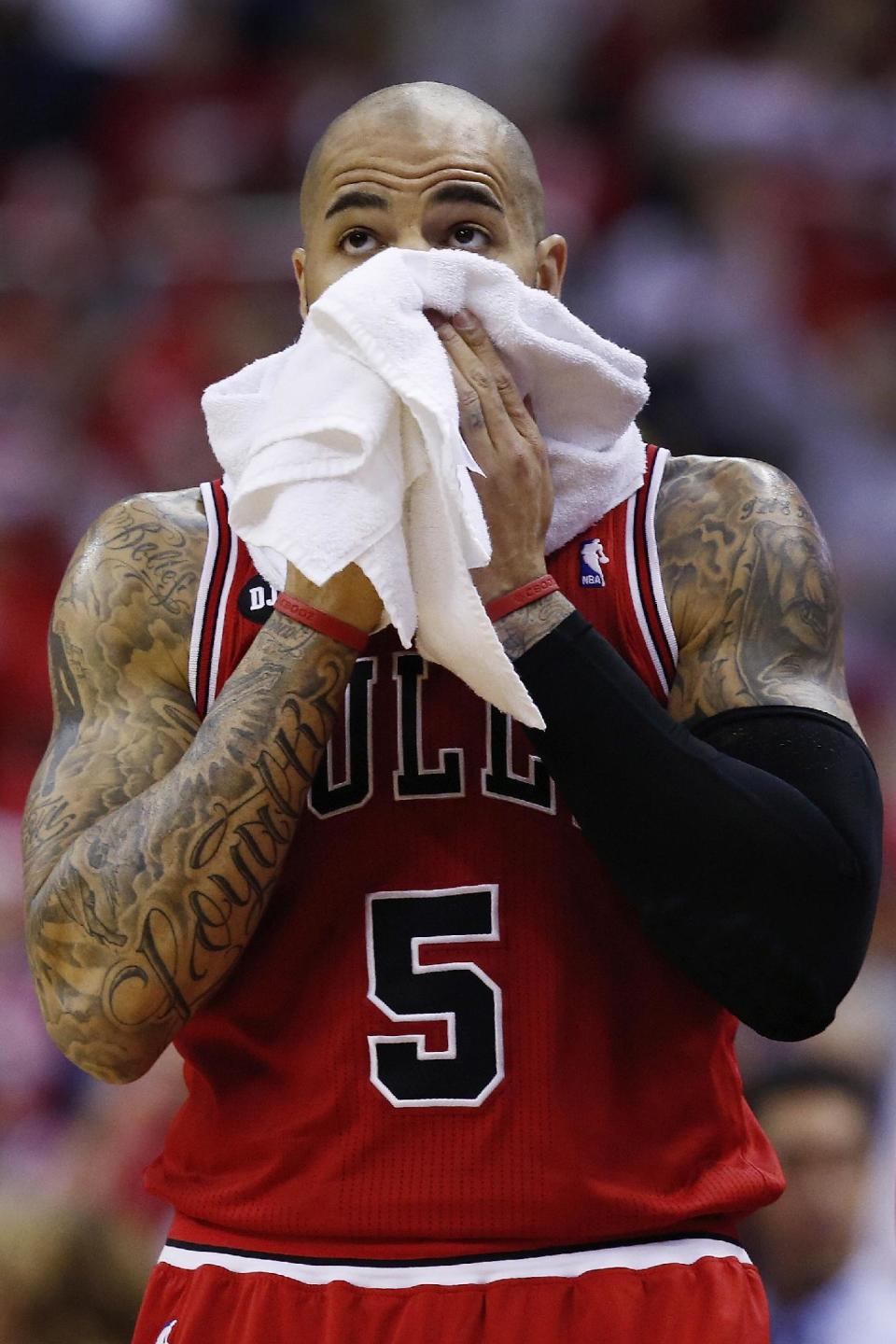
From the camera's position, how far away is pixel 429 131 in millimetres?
2357

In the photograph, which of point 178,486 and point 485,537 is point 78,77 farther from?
point 485,537

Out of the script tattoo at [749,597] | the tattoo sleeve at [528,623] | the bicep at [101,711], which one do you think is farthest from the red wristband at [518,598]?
the bicep at [101,711]

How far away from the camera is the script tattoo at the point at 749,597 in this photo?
6.92ft

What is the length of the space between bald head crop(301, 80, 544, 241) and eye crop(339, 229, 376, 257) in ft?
0.34

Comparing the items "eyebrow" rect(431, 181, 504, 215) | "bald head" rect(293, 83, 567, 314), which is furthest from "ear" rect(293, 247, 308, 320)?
"eyebrow" rect(431, 181, 504, 215)

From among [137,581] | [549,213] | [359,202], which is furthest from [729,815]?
[549,213]

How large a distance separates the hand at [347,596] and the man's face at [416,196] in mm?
539

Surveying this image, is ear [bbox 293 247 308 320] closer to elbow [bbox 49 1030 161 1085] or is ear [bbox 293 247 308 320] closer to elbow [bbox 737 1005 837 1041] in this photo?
elbow [bbox 49 1030 161 1085]

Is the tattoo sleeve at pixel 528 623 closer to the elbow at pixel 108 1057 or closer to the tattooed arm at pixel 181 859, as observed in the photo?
the tattooed arm at pixel 181 859

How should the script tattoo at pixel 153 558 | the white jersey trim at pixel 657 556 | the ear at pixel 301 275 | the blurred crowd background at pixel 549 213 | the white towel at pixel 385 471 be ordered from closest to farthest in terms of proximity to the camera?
the white towel at pixel 385 471, the white jersey trim at pixel 657 556, the script tattoo at pixel 153 558, the ear at pixel 301 275, the blurred crowd background at pixel 549 213

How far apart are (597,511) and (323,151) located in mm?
667

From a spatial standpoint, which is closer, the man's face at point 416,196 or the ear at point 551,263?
the man's face at point 416,196

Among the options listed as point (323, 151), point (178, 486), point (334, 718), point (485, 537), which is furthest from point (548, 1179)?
point (178, 486)

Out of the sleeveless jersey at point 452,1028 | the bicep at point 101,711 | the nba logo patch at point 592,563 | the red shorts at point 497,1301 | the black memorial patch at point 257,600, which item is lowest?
the red shorts at point 497,1301
